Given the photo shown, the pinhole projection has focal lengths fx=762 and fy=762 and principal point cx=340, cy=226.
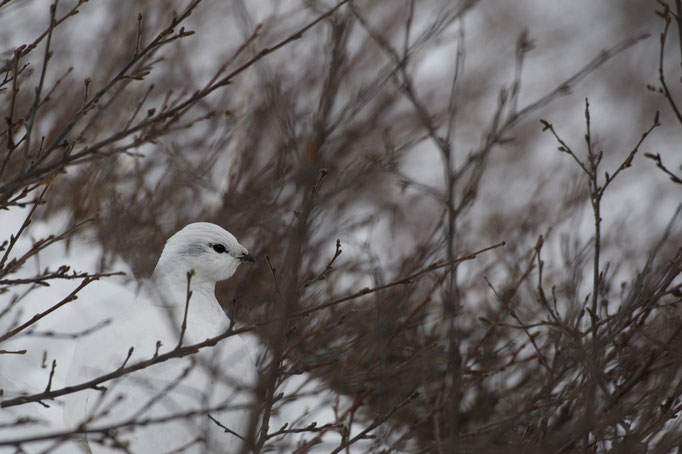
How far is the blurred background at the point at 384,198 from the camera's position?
2406mm

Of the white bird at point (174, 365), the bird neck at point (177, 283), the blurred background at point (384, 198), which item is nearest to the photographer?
the blurred background at point (384, 198)

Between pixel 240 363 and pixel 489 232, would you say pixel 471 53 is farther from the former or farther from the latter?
pixel 240 363

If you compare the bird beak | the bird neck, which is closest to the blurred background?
the bird neck

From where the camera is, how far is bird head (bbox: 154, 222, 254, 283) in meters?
3.73

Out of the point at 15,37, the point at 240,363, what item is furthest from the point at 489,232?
the point at 15,37

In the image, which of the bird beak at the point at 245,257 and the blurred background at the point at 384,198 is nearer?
the blurred background at the point at 384,198

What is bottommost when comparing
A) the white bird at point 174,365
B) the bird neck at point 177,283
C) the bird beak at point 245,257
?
the white bird at point 174,365

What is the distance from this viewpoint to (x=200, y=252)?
3.74 m

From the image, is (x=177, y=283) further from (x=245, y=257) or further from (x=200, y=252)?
(x=245, y=257)

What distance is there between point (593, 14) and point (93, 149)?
1826 centimetres

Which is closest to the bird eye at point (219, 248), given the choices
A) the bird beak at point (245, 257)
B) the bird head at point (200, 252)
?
the bird head at point (200, 252)

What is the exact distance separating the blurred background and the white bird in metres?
0.18

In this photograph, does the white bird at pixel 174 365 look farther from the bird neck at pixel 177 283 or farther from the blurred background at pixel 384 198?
the blurred background at pixel 384 198

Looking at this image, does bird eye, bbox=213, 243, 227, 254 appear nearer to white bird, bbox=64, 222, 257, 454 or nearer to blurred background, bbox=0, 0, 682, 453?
white bird, bbox=64, 222, 257, 454
